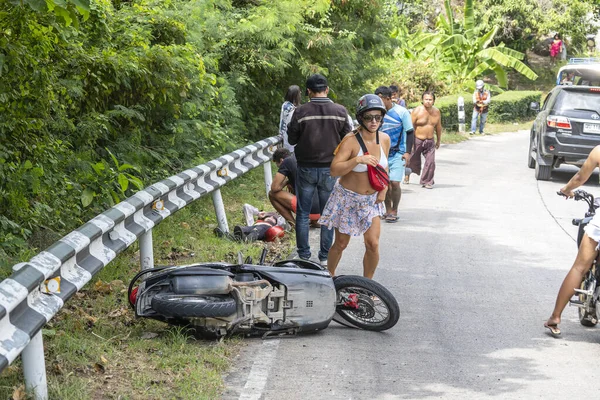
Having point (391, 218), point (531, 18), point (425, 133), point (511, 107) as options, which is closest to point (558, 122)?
point (425, 133)

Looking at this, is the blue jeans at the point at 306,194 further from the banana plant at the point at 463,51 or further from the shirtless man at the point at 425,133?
the banana plant at the point at 463,51

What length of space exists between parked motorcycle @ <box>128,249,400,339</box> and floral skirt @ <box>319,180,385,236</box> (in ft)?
2.87

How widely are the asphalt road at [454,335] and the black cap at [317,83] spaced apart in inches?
75.3

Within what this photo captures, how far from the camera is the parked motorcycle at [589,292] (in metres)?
7.52

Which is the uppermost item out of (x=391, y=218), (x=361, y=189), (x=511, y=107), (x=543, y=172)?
(x=361, y=189)

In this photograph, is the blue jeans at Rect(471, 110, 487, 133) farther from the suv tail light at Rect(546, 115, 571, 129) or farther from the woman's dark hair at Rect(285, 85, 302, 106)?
the woman's dark hair at Rect(285, 85, 302, 106)

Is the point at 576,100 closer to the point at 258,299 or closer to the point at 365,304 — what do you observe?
the point at 365,304

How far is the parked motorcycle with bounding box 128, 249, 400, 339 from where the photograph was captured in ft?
21.8

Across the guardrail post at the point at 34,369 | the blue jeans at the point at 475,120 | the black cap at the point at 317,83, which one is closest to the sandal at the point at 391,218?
the black cap at the point at 317,83

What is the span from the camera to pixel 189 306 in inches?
258

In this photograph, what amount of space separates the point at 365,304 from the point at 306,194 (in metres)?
2.76

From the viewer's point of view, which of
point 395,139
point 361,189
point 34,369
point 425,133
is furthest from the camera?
point 425,133

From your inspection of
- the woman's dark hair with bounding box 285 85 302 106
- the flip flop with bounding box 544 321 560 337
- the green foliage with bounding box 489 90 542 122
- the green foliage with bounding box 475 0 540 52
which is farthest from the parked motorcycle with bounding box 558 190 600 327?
the green foliage with bounding box 475 0 540 52

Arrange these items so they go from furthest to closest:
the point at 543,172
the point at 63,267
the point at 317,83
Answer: the point at 543,172 < the point at 317,83 < the point at 63,267
